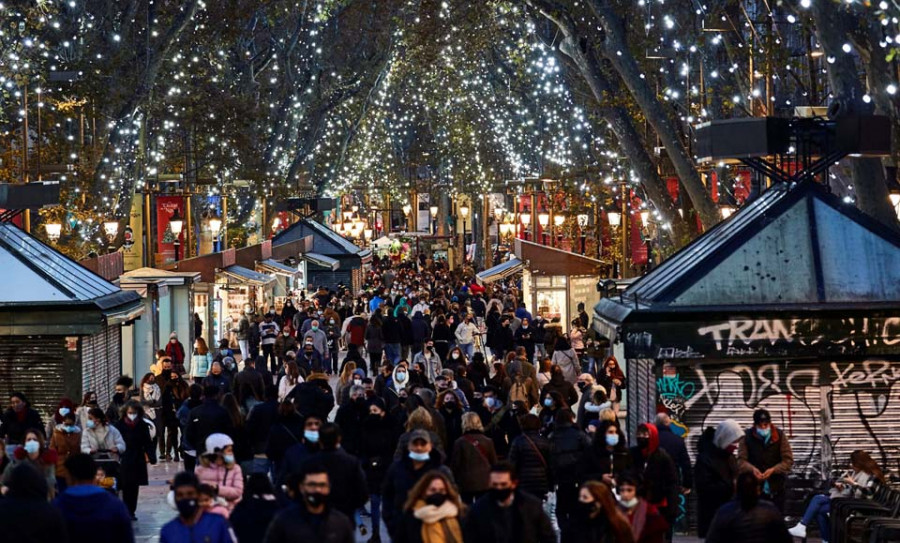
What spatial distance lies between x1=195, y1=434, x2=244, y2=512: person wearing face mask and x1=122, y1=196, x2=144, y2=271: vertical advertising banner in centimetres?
3113

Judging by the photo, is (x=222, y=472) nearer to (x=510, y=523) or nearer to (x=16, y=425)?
(x=510, y=523)

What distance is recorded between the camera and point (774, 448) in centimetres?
1475

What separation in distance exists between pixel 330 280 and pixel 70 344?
35.5 meters

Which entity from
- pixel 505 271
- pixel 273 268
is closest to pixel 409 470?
pixel 505 271

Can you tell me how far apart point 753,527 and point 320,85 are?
165 ft

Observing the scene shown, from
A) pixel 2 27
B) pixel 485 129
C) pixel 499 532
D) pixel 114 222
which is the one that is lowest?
pixel 499 532

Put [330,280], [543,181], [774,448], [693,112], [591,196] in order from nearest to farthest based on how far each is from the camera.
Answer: [774,448], [693,112], [591,196], [543,181], [330,280]

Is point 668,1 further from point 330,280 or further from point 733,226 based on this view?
point 330,280

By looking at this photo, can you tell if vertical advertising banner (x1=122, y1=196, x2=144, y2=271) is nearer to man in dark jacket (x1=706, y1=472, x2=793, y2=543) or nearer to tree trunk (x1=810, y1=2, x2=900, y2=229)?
tree trunk (x1=810, y1=2, x2=900, y2=229)

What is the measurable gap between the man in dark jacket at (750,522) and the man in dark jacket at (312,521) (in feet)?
7.45

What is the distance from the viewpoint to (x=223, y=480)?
1276 centimetres

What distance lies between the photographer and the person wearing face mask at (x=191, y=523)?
1009cm

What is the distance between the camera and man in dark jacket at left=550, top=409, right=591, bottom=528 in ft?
46.9

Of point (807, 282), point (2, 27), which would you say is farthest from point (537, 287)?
point (807, 282)
